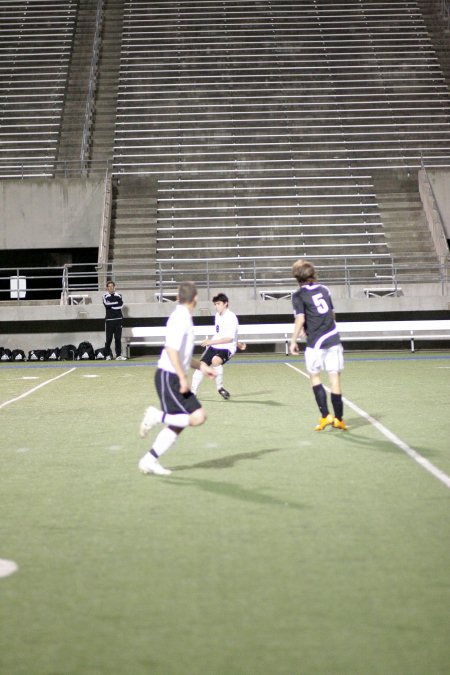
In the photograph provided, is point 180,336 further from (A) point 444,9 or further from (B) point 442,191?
(A) point 444,9

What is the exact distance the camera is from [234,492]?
7020mm

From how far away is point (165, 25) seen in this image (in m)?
41.1

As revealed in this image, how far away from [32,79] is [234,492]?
1355 inches

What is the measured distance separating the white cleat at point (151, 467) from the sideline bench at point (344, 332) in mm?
16675

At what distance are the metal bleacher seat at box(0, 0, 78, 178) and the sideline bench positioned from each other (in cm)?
966

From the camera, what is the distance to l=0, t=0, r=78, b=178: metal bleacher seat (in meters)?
34.8

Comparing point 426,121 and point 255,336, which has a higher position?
point 426,121

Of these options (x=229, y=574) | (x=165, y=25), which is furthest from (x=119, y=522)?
(x=165, y=25)

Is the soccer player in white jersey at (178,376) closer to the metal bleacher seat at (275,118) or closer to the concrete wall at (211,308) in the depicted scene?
the concrete wall at (211,308)

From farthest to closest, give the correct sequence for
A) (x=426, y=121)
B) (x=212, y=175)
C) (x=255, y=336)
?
(x=426, y=121)
(x=212, y=175)
(x=255, y=336)

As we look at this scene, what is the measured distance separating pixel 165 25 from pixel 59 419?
32595 millimetres

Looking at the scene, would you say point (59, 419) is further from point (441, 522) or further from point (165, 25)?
point (165, 25)

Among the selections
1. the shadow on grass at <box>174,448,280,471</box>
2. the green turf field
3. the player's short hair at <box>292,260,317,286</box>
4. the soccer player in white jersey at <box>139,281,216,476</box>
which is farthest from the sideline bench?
the soccer player in white jersey at <box>139,281,216,476</box>

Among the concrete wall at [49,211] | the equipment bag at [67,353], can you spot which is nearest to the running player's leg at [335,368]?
the equipment bag at [67,353]
